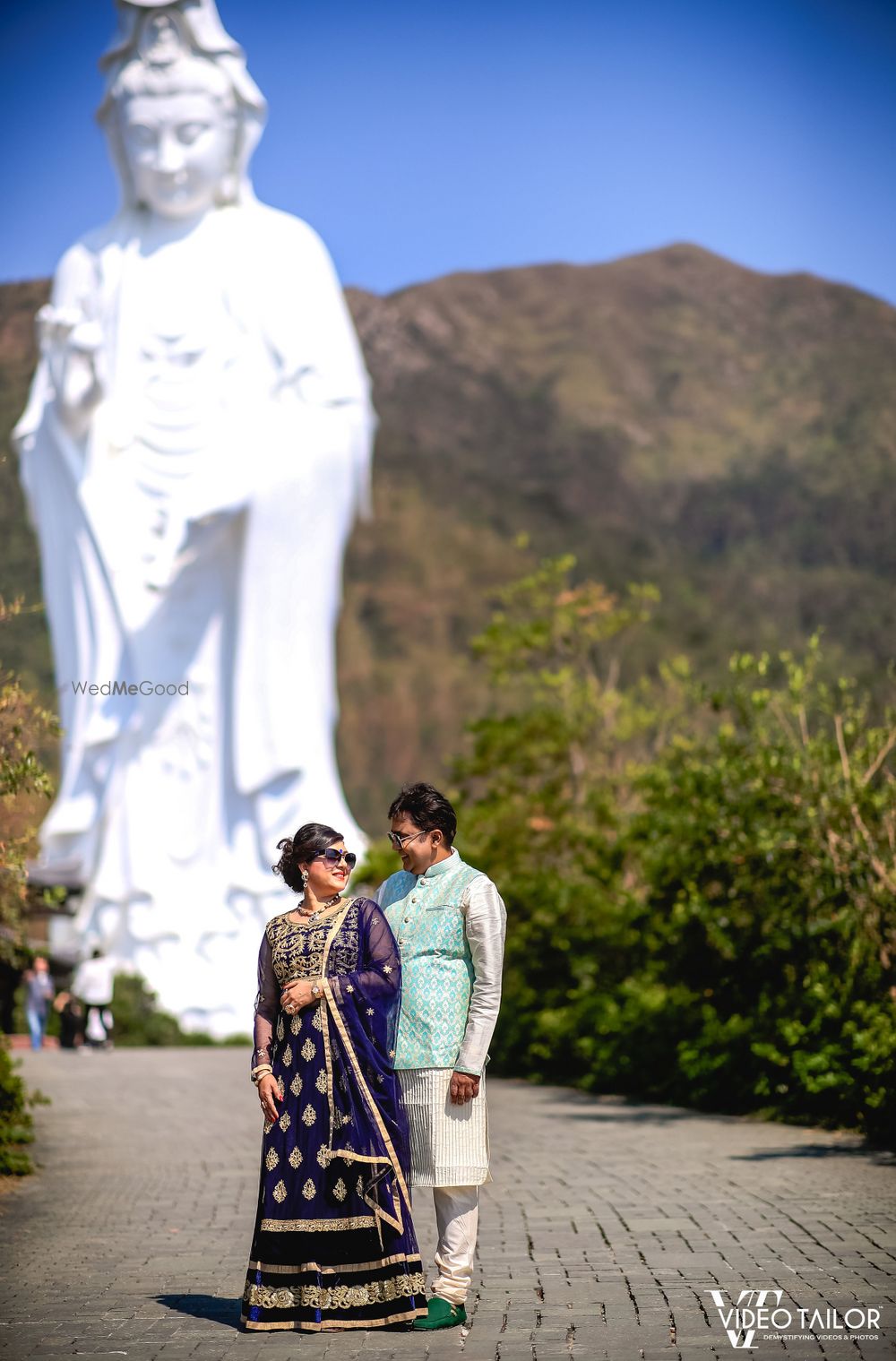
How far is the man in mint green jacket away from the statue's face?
15390mm

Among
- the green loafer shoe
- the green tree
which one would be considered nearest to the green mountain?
the green tree

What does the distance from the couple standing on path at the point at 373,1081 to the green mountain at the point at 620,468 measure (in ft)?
109

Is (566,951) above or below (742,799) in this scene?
below

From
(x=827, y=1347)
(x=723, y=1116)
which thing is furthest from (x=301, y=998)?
(x=723, y=1116)

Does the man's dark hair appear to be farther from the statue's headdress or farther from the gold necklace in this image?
the statue's headdress

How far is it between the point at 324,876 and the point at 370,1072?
1.87 ft

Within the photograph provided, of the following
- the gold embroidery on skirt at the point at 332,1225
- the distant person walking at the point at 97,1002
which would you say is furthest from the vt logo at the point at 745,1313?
the distant person walking at the point at 97,1002

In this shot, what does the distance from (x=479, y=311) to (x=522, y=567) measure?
554 inches

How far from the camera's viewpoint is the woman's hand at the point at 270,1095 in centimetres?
521

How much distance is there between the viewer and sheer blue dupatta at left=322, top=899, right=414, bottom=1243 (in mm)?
5113

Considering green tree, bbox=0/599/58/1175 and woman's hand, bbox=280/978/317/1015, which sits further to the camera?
green tree, bbox=0/599/58/1175

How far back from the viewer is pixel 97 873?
19266mm

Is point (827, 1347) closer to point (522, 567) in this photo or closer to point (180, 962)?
point (180, 962)

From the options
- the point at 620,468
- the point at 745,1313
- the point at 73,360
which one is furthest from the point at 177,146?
the point at 620,468
